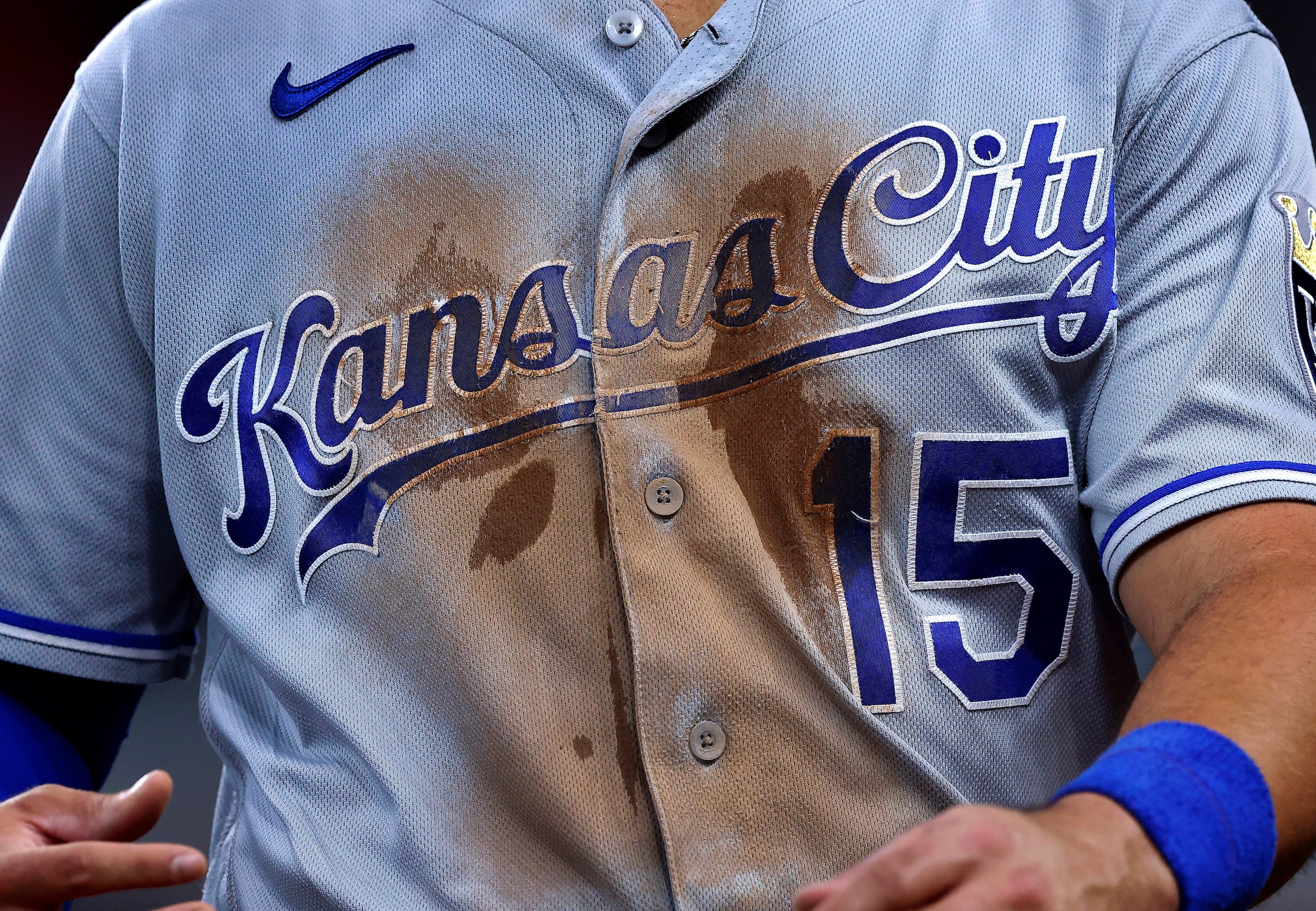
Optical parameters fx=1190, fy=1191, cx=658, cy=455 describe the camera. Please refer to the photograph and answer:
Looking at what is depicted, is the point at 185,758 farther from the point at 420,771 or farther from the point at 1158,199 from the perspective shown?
the point at 1158,199

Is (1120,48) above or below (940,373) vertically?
above

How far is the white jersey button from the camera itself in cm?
73

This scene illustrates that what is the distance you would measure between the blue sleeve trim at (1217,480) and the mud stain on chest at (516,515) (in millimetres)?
327

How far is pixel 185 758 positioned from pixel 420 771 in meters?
1.01

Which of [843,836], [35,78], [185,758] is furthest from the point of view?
[35,78]

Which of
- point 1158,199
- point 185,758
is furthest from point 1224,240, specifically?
point 185,758

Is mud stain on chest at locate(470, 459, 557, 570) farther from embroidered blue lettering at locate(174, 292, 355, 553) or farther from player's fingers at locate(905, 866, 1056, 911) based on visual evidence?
player's fingers at locate(905, 866, 1056, 911)

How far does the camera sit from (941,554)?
26.8 inches

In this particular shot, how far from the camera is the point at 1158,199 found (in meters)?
0.70

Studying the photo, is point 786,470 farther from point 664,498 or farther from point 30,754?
point 30,754

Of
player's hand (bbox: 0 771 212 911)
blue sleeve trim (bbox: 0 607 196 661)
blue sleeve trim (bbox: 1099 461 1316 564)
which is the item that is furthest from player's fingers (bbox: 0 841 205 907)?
blue sleeve trim (bbox: 1099 461 1316 564)

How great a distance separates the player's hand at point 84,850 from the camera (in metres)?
0.53

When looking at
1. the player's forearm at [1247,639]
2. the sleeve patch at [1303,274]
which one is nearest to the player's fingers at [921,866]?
the player's forearm at [1247,639]

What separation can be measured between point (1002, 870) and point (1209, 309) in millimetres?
382
